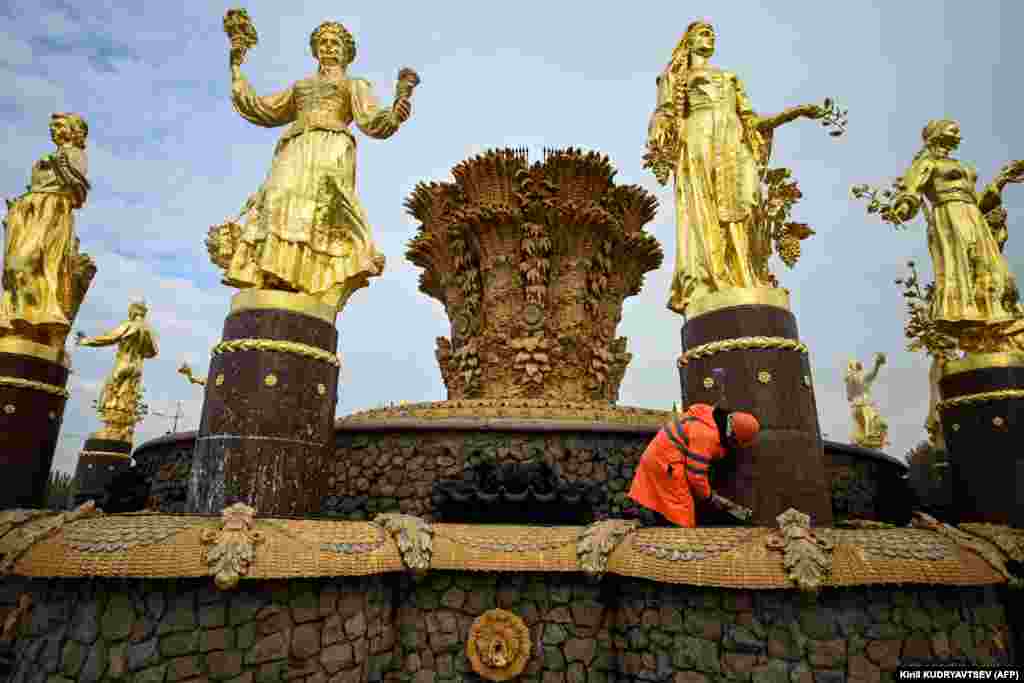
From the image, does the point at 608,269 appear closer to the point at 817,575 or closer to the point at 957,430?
the point at 957,430

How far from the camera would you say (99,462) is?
1374 cm

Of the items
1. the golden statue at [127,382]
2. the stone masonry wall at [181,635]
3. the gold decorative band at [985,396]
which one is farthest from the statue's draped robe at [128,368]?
the gold decorative band at [985,396]

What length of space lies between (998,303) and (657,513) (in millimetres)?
5432

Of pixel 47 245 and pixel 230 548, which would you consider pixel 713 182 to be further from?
pixel 47 245

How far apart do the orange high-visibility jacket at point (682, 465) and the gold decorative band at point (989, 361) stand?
403 centimetres

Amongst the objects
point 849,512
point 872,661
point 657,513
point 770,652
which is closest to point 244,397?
point 657,513

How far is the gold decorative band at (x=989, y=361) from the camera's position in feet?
20.3

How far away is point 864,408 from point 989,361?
11533 mm

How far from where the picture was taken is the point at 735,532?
12.7ft

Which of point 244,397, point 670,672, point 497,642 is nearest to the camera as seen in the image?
point 670,672

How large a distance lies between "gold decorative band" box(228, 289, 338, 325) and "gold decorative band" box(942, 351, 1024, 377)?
7355mm

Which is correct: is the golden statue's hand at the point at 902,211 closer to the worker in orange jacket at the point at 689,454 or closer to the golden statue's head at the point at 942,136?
the golden statue's head at the point at 942,136

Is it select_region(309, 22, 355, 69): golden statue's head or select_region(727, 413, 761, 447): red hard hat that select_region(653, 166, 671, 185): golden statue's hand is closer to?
select_region(727, 413, 761, 447): red hard hat

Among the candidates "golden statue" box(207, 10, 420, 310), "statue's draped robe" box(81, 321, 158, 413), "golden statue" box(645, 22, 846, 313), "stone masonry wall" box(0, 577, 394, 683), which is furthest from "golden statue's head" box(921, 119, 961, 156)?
"statue's draped robe" box(81, 321, 158, 413)
